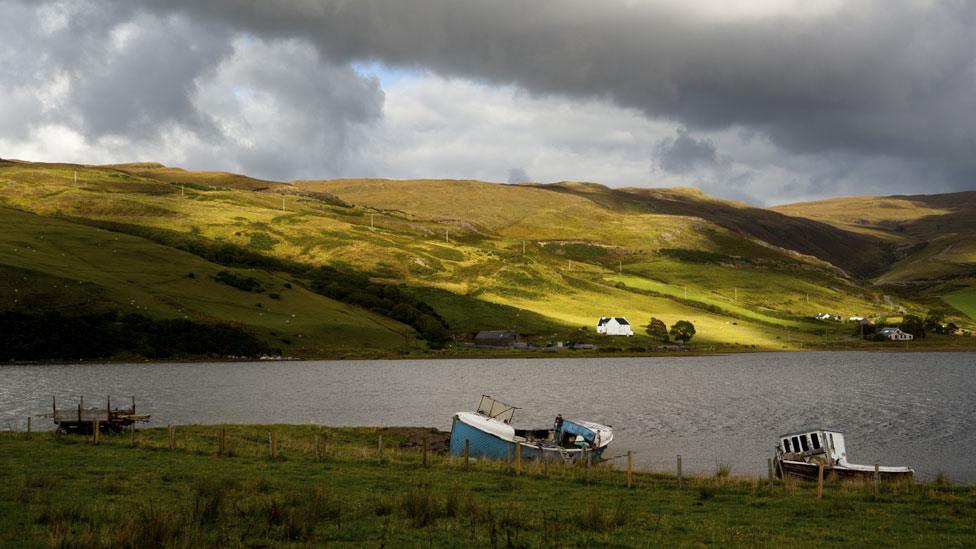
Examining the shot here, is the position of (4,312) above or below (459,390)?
above

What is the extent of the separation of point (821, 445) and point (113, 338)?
13605cm

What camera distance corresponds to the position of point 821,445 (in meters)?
49.8

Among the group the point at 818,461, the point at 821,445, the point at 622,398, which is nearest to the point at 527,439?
the point at 821,445

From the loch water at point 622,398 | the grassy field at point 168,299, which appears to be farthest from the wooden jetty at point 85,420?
the grassy field at point 168,299

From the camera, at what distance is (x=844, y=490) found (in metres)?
38.6

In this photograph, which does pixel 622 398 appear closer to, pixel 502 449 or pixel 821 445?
pixel 502 449

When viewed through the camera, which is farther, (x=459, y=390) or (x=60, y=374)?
(x=60, y=374)

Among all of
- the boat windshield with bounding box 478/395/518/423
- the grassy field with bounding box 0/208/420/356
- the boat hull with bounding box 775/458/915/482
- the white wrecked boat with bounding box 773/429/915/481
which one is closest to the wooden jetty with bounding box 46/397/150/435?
the boat windshield with bounding box 478/395/518/423

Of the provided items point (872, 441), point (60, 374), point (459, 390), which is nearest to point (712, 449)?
point (872, 441)

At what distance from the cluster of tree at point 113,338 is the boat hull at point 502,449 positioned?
381 ft

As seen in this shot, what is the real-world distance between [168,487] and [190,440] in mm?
19996

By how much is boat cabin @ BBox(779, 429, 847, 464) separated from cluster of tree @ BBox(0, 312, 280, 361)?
13080 centimetres

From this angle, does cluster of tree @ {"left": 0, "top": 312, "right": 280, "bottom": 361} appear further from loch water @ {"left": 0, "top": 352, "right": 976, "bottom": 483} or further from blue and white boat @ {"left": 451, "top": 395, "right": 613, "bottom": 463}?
blue and white boat @ {"left": 451, "top": 395, "right": 613, "bottom": 463}

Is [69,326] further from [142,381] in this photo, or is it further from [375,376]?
[375,376]
